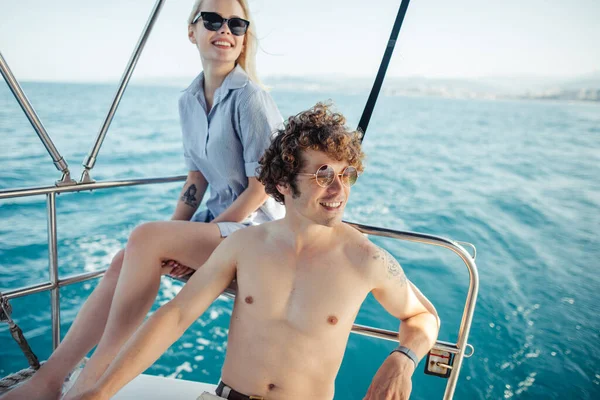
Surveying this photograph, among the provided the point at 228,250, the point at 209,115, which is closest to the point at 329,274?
the point at 228,250

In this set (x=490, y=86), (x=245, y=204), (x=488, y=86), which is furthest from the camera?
(x=490, y=86)

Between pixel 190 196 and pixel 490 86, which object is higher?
pixel 190 196

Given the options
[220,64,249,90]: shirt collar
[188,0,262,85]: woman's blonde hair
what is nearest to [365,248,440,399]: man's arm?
[220,64,249,90]: shirt collar

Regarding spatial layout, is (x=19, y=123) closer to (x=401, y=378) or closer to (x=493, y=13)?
(x=401, y=378)

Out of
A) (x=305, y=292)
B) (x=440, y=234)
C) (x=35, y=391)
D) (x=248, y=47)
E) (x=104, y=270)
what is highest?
(x=248, y=47)

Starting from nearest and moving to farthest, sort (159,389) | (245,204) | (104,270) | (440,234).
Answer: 1. (159,389)
2. (245,204)
3. (104,270)
4. (440,234)

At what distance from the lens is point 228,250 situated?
4.65 ft

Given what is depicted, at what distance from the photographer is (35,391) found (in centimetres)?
142

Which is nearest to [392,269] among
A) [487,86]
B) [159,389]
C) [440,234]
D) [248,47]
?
[159,389]

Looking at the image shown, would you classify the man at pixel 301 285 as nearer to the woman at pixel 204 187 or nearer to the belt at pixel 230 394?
the belt at pixel 230 394

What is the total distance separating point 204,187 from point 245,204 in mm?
451

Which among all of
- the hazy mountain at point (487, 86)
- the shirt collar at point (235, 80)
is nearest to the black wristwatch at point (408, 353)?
the shirt collar at point (235, 80)

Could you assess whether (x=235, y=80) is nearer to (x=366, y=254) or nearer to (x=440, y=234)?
(x=366, y=254)

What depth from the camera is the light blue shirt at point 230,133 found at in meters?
1.81
